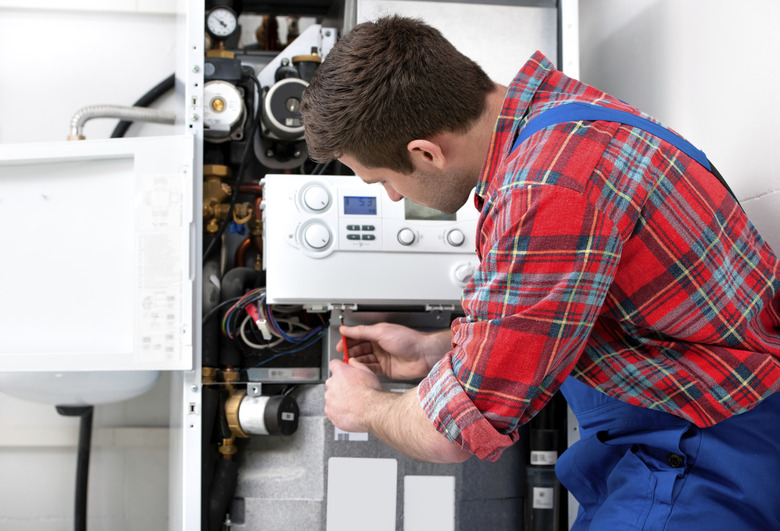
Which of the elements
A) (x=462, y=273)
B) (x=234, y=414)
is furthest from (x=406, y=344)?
(x=234, y=414)

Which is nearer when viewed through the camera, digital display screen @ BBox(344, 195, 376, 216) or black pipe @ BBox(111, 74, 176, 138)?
digital display screen @ BBox(344, 195, 376, 216)

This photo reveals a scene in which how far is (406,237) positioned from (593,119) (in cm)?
57

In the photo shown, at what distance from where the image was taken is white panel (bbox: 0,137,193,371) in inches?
49.5

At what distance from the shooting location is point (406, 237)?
129 cm

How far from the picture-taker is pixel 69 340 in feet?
4.24

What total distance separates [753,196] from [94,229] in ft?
3.69

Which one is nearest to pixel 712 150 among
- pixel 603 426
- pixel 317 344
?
pixel 603 426

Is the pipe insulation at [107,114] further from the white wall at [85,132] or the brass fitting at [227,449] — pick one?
the brass fitting at [227,449]

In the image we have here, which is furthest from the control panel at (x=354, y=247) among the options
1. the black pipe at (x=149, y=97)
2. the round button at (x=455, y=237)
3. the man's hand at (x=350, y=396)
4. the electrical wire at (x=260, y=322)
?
the black pipe at (x=149, y=97)

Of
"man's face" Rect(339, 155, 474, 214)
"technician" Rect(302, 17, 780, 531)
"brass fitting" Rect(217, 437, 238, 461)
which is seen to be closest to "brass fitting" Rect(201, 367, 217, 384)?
"brass fitting" Rect(217, 437, 238, 461)

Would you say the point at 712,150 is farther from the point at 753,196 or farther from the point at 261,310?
the point at 261,310

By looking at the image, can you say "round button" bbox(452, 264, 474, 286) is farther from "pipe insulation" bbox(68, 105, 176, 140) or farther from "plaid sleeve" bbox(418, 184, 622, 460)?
"pipe insulation" bbox(68, 105, 176, 140)

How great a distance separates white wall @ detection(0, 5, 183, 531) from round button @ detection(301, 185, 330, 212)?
2.54 ft

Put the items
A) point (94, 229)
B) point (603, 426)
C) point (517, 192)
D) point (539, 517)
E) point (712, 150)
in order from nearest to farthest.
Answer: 1. point (517, 192)
2. point (603, 426)
3. point (712, 150)
4. point (94, 229)
5. point (539, 517)
